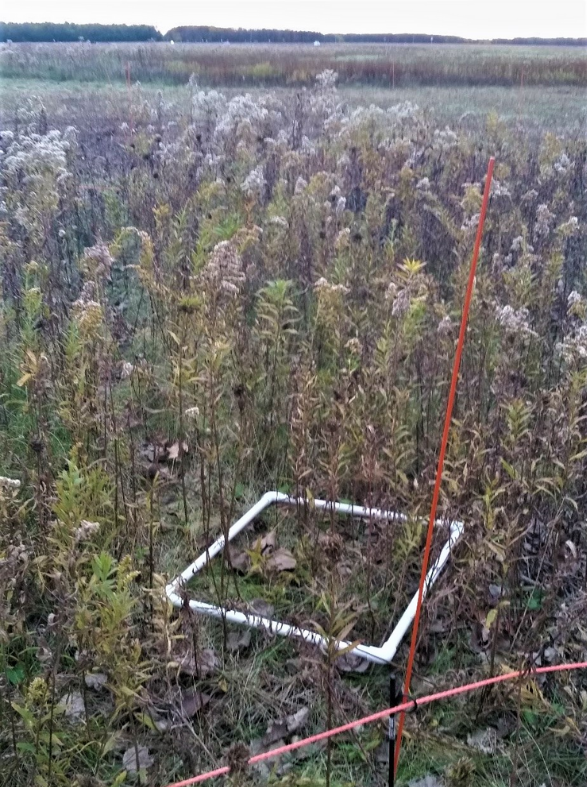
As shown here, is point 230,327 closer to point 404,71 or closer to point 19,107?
point 19,107

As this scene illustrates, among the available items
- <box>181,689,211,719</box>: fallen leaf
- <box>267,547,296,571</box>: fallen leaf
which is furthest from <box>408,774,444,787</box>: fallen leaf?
<box>267,547,296,571</box>: fallen leaf

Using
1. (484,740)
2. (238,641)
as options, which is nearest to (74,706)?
(238,641)

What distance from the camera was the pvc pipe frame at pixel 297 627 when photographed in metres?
2.28

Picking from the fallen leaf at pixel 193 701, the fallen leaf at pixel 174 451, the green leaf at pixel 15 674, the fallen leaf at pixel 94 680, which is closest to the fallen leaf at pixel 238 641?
the fallen leaf at pixel 193 701

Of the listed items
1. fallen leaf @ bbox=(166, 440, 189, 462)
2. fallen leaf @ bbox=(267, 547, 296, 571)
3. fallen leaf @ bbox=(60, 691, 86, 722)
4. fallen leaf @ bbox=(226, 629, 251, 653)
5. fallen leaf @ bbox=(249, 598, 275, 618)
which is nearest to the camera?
fallen leaf @ bbox=(60, 691, 86, 722)

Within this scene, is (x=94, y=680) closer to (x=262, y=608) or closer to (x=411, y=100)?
(x=262, y=608)

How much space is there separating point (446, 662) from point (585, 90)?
286 inches

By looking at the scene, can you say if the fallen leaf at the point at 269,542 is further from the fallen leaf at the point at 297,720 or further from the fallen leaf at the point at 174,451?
the fallen leaf at the point at 297,720

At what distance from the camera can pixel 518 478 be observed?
2400mm

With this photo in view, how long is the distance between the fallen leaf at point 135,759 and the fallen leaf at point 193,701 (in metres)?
0.15

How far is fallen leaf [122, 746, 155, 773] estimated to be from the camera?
6.79 feet

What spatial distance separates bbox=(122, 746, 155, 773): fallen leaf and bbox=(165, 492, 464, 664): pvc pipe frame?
16.5 inches

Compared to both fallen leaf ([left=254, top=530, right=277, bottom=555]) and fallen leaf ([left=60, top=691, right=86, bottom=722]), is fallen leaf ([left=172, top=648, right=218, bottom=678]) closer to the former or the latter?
fallen leaf ([left=60, top=691, right=86, bottom=722])

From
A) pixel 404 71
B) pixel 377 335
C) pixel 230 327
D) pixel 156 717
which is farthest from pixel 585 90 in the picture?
pixel 156 717
